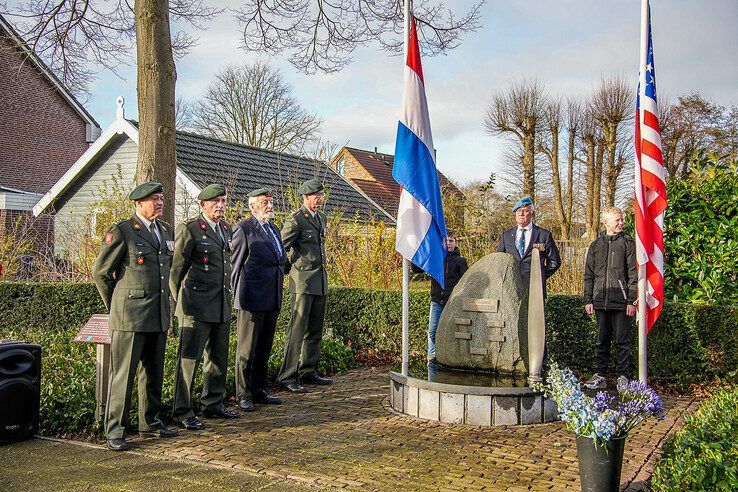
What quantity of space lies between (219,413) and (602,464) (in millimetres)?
3941

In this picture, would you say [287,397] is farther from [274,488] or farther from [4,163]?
[4,163]

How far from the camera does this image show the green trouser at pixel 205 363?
6.67 m

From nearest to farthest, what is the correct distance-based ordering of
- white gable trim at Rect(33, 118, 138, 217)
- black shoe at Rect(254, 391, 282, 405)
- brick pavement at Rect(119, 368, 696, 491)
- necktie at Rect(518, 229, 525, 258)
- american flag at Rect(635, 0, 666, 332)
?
brick pavement at Rect(119, 368, 696, 491), american flag at Rect(635, 0, 666, 332), black shoe at Rect(254, 391, 282, 405), necktie at Rect(518, 229, 525, 258), white gable trim at Rect(33, 118, 138, 217)

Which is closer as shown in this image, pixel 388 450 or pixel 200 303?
pixel 388 450

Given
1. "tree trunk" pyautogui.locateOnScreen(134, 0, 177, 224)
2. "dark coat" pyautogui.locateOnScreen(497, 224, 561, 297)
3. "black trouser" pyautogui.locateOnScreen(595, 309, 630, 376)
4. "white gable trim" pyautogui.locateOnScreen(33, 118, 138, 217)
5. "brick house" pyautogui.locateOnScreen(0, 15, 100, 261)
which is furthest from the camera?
"brick house" pyautogui.locateOnScreen(0, 15, 100, 261)

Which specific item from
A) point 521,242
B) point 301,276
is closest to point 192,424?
point 301,276

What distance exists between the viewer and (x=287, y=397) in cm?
810

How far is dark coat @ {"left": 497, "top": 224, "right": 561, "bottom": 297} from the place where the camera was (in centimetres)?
827

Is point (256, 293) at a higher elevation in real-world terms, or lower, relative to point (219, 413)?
higher

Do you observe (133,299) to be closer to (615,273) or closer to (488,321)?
(488,321)

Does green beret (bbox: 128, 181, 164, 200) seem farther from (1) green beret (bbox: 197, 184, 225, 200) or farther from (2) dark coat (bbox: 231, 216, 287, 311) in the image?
(2) dark coat (bbox: 231, 216, 287, 311)

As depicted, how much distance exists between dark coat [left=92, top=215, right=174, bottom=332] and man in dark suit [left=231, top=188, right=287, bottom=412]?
1.32m

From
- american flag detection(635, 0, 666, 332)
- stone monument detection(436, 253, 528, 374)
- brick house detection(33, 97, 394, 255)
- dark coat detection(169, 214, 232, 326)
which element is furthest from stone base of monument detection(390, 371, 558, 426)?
brick house detection(33, 97, 394, 255)

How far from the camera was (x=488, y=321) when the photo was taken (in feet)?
24.6
